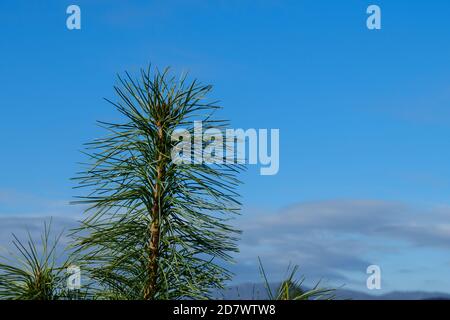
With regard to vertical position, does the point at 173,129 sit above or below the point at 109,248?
above

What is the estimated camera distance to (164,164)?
339cm

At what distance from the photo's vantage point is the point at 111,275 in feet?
11.0

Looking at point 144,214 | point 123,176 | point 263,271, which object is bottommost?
point 263,271

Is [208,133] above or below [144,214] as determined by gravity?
above
